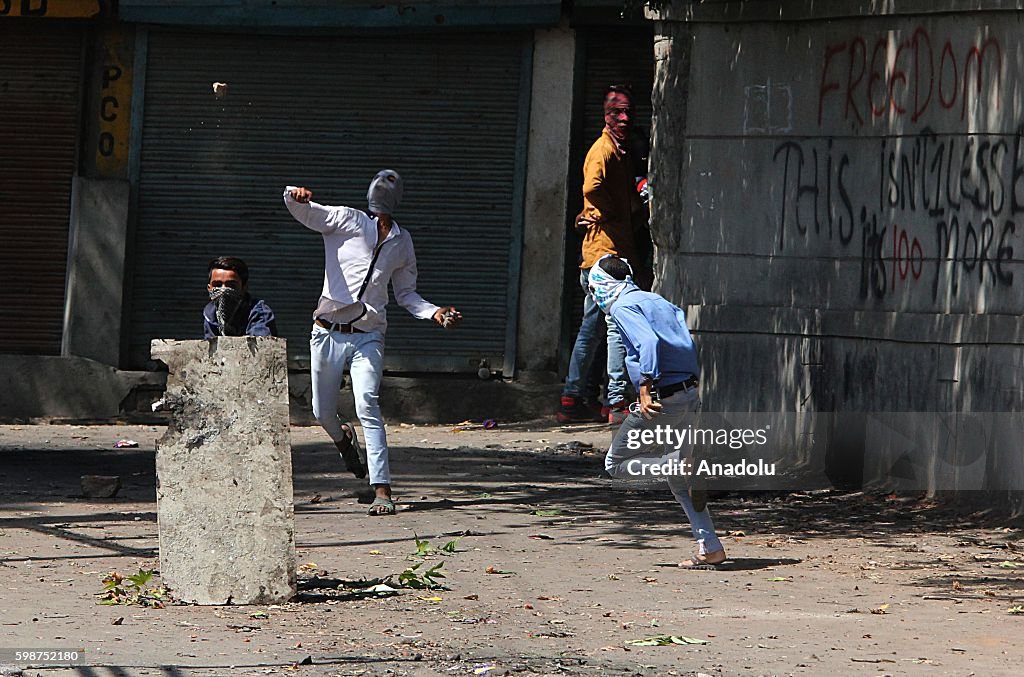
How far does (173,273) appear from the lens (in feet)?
47.0

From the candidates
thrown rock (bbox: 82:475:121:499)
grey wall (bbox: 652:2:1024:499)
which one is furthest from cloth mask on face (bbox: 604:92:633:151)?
thrown rock (bbox: 82:475:121:499)

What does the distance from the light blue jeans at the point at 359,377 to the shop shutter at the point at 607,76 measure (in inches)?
198

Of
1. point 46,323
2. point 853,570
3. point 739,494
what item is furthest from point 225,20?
point 853,570

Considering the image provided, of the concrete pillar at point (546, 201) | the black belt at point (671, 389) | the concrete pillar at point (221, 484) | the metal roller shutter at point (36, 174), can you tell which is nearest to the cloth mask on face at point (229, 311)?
the concrete pillar at point (221, 484)

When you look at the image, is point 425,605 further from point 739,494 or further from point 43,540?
point 739,494

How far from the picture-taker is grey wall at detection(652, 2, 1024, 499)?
31.2 feet

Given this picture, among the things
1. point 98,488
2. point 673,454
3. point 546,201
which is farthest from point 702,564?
point 546,201

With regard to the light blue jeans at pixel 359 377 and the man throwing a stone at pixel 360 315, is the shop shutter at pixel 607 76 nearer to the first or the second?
the man throwing a stone at pixel 360 315

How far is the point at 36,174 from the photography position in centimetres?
1424

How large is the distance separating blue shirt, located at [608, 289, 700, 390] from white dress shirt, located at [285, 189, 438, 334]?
163cm

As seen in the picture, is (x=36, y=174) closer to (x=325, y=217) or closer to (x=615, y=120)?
(x=615, y=120)

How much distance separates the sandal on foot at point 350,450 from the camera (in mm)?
9844

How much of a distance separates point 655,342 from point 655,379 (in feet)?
0.56

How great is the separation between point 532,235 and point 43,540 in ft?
21.3
